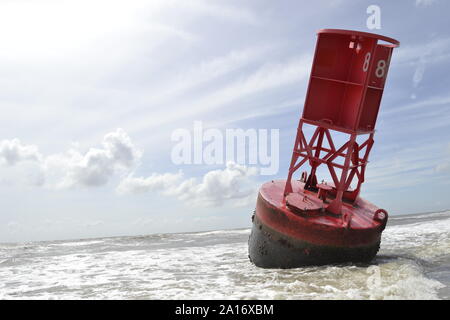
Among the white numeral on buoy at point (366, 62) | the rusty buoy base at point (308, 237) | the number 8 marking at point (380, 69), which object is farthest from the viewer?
the number 8 marking at point (380, 69)

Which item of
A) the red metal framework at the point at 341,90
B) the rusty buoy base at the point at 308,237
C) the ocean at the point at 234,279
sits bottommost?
the ocean at the point at 234,279

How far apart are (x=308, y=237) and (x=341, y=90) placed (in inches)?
141

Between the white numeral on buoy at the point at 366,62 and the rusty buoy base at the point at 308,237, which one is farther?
the white numeral on buoy at the point at 366,62

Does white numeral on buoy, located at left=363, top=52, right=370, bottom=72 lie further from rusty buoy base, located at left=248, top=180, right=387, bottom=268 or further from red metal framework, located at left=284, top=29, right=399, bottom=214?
rusty buoy base, located at left=248, top=180, right=387, bottom=268

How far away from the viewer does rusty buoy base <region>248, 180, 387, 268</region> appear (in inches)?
361

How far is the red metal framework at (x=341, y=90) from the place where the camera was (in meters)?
9.78

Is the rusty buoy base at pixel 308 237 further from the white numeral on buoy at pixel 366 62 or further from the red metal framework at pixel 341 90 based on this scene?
the white numeral on buoy at pixel 366 62

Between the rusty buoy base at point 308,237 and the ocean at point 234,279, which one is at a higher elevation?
the rusty buoy base at point 308,237

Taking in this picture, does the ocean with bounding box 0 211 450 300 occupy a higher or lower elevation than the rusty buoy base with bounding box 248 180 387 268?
lower

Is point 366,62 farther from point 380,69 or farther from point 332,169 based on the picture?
point 332,169

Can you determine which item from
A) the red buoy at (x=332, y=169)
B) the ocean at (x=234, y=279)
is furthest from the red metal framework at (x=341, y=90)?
the ocean at (x=234, y=279)

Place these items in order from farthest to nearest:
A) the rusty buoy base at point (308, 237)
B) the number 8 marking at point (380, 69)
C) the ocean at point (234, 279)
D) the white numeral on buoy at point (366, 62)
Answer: the number 8 marking at point (380, 69) → the white numeral on buoy at point (366, 62) → the rusty buoy base at point (308, 237) → the ocean at point (234, 279)

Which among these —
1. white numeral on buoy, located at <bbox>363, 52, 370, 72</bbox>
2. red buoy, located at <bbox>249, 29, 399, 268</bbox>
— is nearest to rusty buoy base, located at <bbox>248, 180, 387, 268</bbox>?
red buoy, located at <bbox>249, 29, 399, 268</bbox>

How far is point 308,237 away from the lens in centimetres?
920
